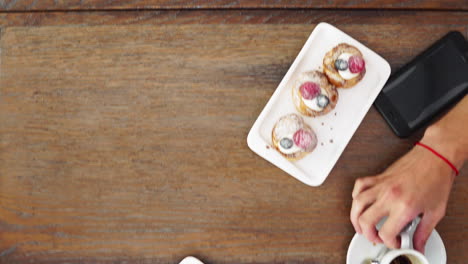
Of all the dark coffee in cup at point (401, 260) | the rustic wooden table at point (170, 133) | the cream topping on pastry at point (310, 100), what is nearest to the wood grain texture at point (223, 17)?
the rustic wooden table at point (170, 133)

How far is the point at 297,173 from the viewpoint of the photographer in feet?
2.87

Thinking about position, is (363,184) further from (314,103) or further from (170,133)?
(170,133)

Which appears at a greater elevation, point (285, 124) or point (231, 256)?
point (285, 124)

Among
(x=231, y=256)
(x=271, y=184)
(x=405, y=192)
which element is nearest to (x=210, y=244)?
(x=231, y=256)

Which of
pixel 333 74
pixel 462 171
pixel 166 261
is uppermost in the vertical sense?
pixel 333 74

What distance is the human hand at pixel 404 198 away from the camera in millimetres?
816

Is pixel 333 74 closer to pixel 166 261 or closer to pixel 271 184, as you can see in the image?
pixel 271 184

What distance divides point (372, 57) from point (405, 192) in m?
0.29

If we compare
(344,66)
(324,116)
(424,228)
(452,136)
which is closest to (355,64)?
(344,66)

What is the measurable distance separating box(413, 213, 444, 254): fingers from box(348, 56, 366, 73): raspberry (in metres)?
0.32

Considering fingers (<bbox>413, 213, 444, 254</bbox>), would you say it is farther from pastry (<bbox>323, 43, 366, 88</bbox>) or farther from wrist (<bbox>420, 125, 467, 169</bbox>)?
pastry (<bbox>323, 43, 366, 88</bbox>)

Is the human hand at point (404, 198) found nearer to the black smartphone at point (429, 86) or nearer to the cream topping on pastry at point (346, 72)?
the black smartphone at point (429, 86)

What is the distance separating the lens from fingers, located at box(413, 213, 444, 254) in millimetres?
817

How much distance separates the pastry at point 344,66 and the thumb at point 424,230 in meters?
0.31
